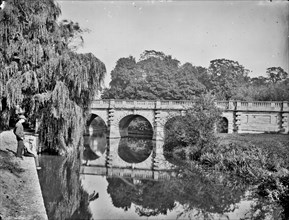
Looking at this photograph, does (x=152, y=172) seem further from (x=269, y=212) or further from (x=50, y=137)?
(x=269, y=212)

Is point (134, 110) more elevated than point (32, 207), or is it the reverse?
point (134, 110)

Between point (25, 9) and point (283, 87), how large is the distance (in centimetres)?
2561

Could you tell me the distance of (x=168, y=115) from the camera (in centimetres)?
2653

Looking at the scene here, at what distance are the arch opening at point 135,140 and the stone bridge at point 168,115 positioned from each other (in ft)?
0.99

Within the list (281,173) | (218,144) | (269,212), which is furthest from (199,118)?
(269,212)

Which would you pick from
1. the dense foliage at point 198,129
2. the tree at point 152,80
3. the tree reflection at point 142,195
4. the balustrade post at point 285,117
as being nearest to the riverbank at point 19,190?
the tree reflection at point 142,195

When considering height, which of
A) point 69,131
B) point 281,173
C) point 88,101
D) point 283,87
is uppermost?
point 283,87

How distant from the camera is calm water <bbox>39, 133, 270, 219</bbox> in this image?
8977mm

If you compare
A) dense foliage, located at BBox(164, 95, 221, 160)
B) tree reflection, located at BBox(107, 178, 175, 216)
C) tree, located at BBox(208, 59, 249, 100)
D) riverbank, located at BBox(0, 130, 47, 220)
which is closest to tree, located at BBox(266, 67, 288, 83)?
tree, located at BBox(208, 59, 249, 100)

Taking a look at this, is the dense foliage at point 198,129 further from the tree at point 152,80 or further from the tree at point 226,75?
the tree at point 226,75

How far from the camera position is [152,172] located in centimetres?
1508

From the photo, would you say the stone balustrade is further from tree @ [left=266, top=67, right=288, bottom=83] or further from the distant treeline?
tree @ [left=266, top=67, right=288, bottom=83]

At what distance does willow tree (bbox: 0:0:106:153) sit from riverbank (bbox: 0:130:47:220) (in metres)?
3.77

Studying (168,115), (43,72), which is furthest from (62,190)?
(168,115)
